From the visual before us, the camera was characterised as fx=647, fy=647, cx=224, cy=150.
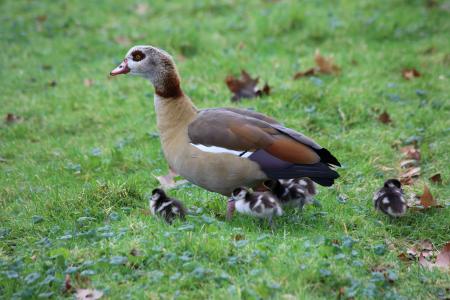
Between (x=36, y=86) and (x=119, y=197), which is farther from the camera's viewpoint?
(x=36, y=86)

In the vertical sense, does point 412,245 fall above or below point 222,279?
below

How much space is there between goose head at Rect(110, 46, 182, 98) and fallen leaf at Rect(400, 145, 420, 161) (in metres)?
2.76

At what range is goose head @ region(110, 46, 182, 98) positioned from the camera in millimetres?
6415

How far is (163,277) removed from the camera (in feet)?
15.0

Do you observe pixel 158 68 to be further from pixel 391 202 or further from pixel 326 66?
pixel 326 66

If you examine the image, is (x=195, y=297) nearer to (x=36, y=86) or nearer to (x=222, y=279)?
(x=222, y=279)

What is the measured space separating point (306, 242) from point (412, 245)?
3.60 ft

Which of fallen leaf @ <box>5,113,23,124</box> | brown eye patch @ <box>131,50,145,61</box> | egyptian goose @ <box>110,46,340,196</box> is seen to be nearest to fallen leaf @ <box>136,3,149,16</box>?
fallen leaf @ <box>5,113,23,124</box>

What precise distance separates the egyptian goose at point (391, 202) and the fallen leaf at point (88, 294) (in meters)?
2.65

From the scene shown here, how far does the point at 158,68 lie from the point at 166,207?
5.20 feet

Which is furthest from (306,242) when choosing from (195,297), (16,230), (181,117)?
(16,230)

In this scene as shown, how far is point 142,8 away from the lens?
13133 millimetres

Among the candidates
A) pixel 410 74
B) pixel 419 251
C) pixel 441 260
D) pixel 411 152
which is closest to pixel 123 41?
pixel 410 74

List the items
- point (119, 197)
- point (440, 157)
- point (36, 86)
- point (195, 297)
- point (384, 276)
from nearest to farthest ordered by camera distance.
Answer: point (195, 297)
point (384, 276)
point (119, 197)
point (440, 157)
point (36, 86)
